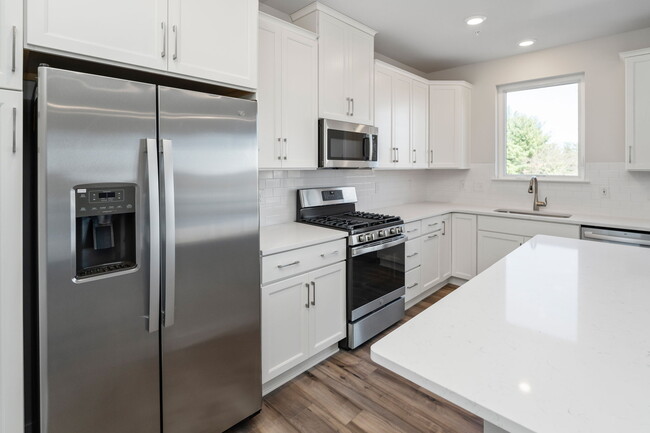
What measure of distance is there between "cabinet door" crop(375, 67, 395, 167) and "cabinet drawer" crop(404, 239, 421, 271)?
840mm

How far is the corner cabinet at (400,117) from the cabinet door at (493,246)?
108 cm

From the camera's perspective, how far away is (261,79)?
7.91ft

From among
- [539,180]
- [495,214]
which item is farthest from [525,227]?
[539,180]

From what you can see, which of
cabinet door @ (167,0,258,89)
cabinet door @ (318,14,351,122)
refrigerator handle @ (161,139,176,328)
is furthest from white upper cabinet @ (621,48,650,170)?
refrigerator handle @ (161,139,176,328)

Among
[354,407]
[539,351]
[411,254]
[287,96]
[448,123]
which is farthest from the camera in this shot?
[448,123]

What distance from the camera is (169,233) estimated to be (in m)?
1.52

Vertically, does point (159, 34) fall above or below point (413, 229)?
above

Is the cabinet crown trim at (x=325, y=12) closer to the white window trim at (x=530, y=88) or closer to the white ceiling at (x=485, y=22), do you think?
the white ceiling at (x=485, y=22)

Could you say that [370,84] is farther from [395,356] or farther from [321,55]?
[395,356]

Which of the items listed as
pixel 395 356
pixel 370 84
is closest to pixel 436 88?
pixel 370 84

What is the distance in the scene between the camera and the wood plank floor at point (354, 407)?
1935mm

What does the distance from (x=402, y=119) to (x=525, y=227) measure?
65.3 inches

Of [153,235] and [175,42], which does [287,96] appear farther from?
[153,235]

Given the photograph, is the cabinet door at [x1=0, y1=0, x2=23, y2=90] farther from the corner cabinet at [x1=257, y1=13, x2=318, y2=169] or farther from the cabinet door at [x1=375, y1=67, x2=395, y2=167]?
the cabinet door at [x1=375, y1=67, x2=395, y2=167]
